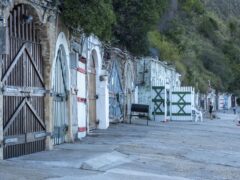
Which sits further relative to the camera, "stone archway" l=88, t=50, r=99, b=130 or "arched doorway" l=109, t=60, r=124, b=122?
"arched doorway" l=109, t=60, r=124, b=122

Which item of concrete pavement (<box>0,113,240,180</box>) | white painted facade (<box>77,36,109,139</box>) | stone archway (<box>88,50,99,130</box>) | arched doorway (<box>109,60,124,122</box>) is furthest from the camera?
arched doorway (<box>109,60,124,122</box>)

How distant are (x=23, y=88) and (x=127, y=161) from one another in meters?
3.18

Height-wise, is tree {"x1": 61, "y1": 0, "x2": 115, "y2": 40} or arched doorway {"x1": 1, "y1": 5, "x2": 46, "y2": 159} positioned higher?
tree {"x1": 61, "y1": 0, "x2": 115, "y2": 40}

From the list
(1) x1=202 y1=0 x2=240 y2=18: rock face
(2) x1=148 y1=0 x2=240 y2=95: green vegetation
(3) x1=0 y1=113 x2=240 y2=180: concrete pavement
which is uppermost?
(1) x1=202 y1=0 x2=240 y2=18: rock face

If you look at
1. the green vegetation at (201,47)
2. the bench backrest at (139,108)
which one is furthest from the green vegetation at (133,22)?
the green vegetation at (201,47)

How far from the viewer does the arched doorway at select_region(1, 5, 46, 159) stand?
13.7m

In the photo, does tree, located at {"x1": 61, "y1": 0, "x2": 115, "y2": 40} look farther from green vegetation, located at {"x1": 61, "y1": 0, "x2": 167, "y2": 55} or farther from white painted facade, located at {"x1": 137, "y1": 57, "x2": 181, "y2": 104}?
white painted facade, located at {"x1": 137, "y1": 57, "x2": 181, "y2": 104}

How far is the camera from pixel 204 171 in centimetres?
1420

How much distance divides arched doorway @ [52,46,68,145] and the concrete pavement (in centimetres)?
50

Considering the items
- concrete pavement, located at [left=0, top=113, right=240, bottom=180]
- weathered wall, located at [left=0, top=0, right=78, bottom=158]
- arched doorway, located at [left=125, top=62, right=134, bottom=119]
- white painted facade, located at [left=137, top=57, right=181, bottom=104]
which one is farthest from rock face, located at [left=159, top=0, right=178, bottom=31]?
weathered wall, located at [left=0, top=0, right=78, bottom=158]

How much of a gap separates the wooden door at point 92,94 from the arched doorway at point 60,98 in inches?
203

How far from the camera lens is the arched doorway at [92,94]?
23359 millimetres

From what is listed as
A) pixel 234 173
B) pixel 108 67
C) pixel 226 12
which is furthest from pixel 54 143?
pixel 226 12

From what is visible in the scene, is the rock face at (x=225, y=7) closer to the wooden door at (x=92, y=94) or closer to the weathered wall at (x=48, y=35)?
the wooden door at (x=92, y=94)
